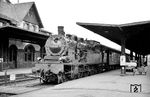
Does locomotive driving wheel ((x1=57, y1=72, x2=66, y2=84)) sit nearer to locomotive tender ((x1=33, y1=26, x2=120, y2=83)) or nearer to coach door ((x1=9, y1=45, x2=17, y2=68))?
locomotive tender ((x1=33, y1=26, x2=120, y2=83))

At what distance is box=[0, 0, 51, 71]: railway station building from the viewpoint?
70.6 ft

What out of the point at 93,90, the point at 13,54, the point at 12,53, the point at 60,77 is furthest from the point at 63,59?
the point at 13,54

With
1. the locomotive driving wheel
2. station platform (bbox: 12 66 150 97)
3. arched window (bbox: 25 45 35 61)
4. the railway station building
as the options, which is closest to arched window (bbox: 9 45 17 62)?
the railway station building

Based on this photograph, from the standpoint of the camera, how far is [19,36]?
843 inches

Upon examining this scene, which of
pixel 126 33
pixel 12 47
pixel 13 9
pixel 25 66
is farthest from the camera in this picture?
pixel 13 9

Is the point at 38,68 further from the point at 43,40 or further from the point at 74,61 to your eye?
the point at 43,40

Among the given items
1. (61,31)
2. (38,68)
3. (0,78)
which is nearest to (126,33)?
(61,31)

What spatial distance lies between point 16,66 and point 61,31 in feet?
46.4

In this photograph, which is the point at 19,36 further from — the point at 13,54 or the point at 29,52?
the point at 29,52

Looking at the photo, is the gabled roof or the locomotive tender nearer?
the locomotive tender

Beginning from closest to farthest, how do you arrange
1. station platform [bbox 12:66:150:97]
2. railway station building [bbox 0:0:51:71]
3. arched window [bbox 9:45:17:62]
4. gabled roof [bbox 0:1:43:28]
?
1. station platform [bbox 12:66:150:97]
2. railway station building [bbox 0:0:51:71]
3. arched window [bbox 9:45:17:62]
4. gabled roof [bbox 0:1:43:28]

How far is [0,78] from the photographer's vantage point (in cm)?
1644

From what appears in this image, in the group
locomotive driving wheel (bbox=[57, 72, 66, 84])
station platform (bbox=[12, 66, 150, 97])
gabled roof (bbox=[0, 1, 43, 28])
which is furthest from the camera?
gabled roof (bbox=[0, 1, 43, 28])

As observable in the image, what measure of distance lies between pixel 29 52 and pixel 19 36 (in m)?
11.4
